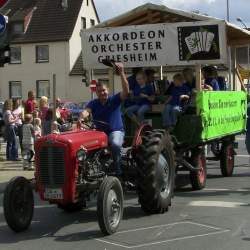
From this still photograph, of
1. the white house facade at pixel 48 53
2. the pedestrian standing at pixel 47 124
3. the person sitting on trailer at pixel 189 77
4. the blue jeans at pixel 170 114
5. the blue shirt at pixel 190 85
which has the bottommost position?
the pedestrian standing at pixel 47 124

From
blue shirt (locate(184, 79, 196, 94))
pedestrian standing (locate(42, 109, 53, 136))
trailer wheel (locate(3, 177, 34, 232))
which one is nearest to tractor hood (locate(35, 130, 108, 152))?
trailer wheel (locate(3, 177, 34, 232))

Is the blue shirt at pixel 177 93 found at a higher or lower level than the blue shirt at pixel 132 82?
lower

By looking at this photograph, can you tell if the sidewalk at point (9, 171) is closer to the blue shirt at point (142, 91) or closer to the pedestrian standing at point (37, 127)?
the pedestrian standing at point (37, 127)

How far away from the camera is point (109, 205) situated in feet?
25.5

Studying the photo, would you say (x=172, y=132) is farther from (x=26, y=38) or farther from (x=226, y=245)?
(x=26, y=38)

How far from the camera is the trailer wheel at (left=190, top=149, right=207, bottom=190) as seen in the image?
11250mm

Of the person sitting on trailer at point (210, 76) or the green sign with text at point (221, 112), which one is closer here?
the green sign with text at point (221, 112)

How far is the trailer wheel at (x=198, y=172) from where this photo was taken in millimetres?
11250

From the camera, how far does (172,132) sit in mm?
11258

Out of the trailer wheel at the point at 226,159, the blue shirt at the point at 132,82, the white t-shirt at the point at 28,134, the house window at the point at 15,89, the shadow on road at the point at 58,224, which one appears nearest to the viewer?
the shadow on road at the point at 58,224

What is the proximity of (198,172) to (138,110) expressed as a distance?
151cm

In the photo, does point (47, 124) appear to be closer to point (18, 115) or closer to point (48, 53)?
point (18, 115)

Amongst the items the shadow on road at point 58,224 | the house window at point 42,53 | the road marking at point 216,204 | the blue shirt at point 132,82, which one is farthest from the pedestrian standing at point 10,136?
the house window at point 42,53

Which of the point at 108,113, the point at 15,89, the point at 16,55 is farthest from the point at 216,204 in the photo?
the point at 16,55
